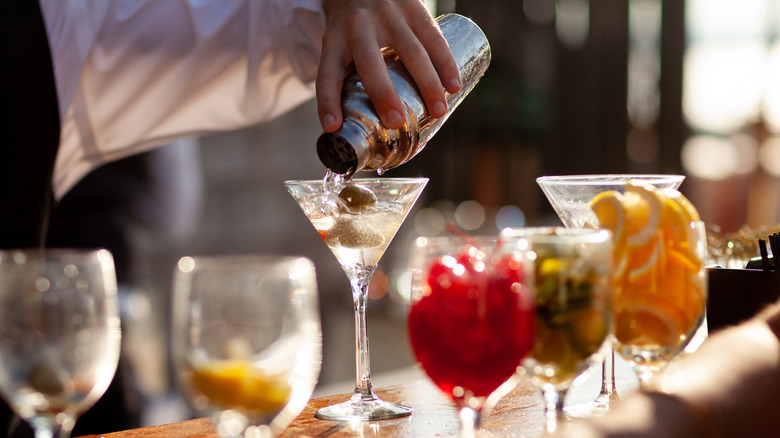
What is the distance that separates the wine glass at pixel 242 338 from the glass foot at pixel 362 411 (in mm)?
540

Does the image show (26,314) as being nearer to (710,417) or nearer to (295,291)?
(295,291)

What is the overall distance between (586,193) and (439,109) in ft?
0.90

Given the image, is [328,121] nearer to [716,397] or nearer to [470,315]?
[470,315]

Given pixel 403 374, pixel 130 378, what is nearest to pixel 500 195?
pixel 403 374

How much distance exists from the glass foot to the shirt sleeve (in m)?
0.94

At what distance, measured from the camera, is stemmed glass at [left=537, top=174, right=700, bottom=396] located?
1.28 meters

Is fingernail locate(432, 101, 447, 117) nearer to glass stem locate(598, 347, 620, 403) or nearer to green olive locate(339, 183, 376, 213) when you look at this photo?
green olive locate(339, 183, 376, 213)

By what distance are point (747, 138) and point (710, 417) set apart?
15.8 meters

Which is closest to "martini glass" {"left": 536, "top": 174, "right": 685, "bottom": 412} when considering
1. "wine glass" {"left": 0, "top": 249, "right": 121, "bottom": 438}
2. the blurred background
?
"wine glass" {"left": 0, "top": 249, "right": 121, "bottom": 438}

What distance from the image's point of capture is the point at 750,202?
14.9 m

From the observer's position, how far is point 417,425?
119 centimetres

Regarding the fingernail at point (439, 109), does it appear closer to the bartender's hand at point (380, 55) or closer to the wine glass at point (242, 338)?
the bartender's hand at point (380, 55)

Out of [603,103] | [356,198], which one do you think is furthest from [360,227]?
[603,103]

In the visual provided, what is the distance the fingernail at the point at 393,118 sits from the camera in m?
1.25
